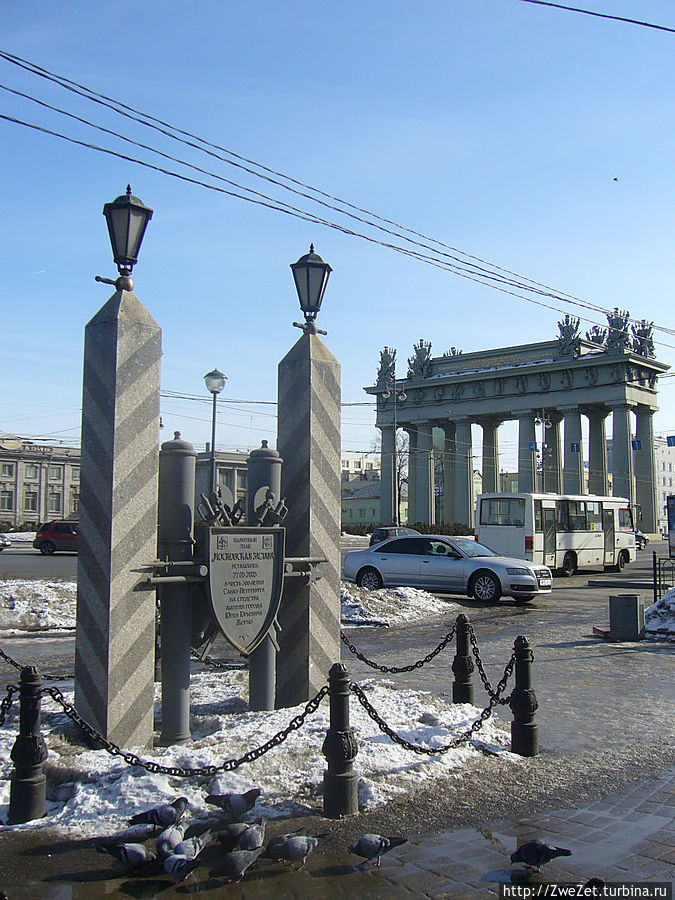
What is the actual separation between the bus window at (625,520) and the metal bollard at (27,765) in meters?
33.6

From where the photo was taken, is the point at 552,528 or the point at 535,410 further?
the point at 535,410

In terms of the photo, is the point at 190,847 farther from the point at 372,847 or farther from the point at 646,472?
the point at 646,472

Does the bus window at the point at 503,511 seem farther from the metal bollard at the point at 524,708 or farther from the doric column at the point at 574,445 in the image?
the doric column at the point at 574,445

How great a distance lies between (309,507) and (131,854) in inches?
163

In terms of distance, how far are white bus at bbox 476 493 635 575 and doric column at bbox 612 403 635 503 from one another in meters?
27.8

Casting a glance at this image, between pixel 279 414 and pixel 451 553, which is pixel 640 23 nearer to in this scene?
pixel 279 414

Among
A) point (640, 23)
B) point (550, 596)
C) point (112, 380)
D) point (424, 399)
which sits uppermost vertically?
point (424, 399)

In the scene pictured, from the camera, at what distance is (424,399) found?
254 feet

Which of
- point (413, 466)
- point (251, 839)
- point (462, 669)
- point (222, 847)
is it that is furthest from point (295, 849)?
point (413, 466)

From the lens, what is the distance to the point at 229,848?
15.9ft

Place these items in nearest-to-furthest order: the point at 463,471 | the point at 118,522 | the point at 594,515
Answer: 1. the point at 118,522
2. the point at 594,515
3. the point at 463,471

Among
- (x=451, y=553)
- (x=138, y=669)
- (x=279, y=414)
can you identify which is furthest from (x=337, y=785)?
(x=451, y=553)

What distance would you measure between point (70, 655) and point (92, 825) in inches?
302

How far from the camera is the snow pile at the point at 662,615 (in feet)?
47.8
